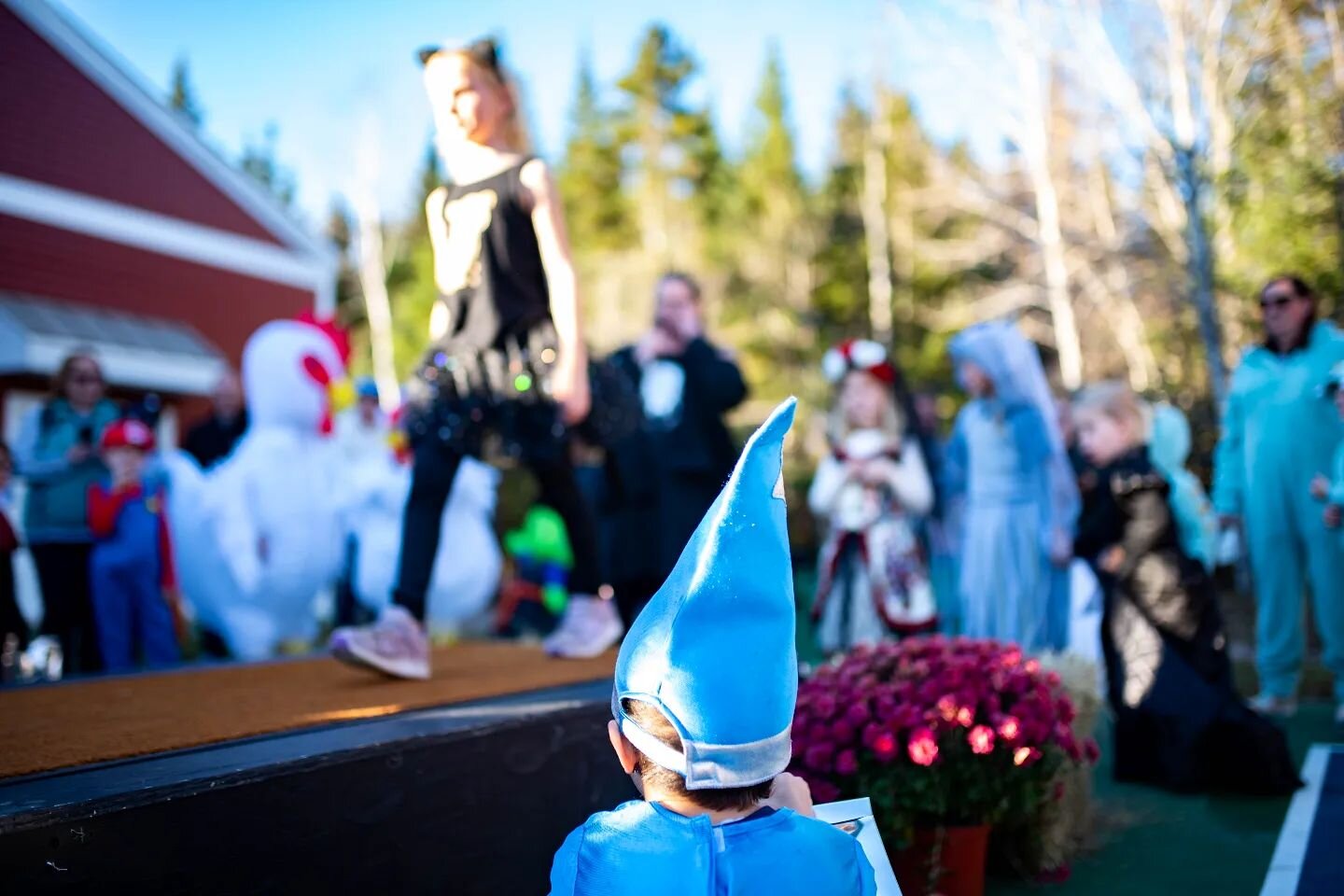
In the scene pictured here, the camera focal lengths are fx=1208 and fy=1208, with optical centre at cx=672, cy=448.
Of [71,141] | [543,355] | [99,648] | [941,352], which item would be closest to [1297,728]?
[543,355]

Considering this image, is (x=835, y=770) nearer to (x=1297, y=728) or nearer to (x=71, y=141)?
(x=1297, y=728)

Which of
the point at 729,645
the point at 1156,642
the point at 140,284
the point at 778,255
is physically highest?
the point at 778,255

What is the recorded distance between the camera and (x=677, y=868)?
65.1 inches

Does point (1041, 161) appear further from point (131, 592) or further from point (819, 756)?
point (819, 756)

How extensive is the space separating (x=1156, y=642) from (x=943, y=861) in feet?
6.23

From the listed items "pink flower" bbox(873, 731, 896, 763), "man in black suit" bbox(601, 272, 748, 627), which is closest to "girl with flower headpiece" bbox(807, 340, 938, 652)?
"man in black suit" bbox(601, 272, 748, 627)

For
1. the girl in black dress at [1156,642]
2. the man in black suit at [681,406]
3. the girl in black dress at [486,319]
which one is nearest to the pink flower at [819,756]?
the girl in black dress at [486,319]

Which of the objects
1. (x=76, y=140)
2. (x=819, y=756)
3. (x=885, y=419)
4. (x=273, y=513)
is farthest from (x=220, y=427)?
(x=76, y=140)

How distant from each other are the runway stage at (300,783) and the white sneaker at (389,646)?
0.06m

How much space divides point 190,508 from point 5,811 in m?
4.96

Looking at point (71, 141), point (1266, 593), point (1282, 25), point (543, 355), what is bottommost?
point (1266, 593)

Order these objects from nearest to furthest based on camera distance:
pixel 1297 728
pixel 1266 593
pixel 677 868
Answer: pixel 677 868 < pixel 1297 728 < pixel 1266 593

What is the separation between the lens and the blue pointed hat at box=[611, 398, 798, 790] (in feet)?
5.52

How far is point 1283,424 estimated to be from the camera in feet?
18.2
